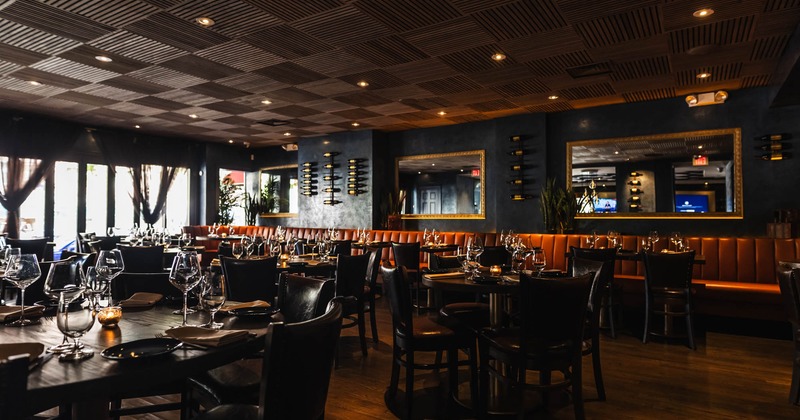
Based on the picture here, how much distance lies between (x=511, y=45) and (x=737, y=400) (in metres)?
3.67

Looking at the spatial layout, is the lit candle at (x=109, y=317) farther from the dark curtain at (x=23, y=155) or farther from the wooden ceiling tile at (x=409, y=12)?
the dark curtain at (x=23, y=155)

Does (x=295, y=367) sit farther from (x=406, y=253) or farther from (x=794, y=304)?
(x=406, y=253)

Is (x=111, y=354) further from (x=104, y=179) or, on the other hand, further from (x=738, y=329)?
(x=104, y=179)

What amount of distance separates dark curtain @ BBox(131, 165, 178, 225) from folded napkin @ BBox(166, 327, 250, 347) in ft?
33.6

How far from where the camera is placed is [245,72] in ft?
19.3

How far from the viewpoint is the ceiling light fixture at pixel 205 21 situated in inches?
168

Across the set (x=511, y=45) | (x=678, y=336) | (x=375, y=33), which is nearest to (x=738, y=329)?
(x=678, y=336)

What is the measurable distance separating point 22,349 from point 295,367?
2.81ft

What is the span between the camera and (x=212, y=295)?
1.92 meters

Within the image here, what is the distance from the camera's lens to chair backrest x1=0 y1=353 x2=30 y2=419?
99cm

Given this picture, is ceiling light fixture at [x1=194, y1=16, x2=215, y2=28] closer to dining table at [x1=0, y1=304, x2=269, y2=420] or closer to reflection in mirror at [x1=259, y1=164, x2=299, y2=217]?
dining table at [x1=0, y1=304, x2=269, y2=420]

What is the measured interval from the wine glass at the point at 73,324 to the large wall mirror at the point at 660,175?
750 cm

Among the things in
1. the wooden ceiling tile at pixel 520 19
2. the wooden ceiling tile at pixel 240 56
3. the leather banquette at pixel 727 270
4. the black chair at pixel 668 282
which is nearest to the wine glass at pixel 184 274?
the wooden ceiling tile at pixel 520 19

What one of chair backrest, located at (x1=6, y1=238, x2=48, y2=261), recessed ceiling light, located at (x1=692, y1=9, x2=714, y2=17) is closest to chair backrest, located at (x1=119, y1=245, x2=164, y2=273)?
chair backrest, located at (x1=6, y1=238, x2=48, y2=261)
